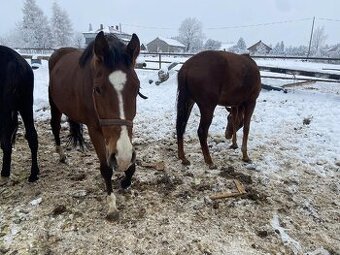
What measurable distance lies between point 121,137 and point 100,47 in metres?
0.78

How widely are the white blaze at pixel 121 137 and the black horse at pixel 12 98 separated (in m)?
1.75

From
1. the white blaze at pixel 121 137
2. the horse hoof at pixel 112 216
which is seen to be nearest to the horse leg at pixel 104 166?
the horse hoof at pixel 112 216

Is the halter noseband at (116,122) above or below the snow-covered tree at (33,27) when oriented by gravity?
below

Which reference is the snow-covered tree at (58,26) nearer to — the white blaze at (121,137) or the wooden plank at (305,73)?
the wooden plank at (305,73)

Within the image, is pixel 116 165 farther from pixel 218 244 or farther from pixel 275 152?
pixel 275 152

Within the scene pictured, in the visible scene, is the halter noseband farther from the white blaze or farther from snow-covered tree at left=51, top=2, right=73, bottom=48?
snow-covered tree at left=51, top=2, right=73, bottom=48

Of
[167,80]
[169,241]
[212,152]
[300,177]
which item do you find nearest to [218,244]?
[169,241]

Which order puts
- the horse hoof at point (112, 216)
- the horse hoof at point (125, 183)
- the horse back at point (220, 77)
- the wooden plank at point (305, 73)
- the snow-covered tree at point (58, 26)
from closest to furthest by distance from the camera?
→ the horse hoof at point (112, 216), the horse hoof at point (125, 183), the horse back at point (220, 77), the wooden plank at point (305, 73), the snow-covered tree at point (58, 26)

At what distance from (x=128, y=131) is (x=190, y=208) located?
1.36m

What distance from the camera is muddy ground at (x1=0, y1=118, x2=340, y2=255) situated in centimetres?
265

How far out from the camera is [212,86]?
13.4 ft

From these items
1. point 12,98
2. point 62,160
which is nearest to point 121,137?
point 12,98

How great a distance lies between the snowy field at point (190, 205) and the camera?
266 centimetres

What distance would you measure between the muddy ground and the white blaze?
0.89m
